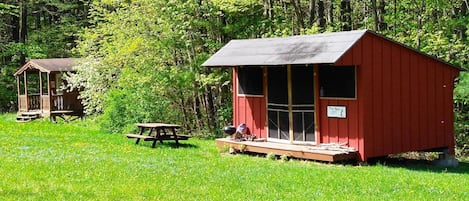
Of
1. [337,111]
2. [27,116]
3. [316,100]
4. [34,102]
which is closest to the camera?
[337,111]

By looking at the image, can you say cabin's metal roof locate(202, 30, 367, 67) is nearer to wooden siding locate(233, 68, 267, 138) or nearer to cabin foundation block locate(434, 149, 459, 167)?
→ wooden siding locate(233, 68, 267, 138)

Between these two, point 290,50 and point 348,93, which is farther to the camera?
point 290,50

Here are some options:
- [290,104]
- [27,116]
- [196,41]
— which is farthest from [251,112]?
[27,116]

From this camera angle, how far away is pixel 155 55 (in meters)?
22.5

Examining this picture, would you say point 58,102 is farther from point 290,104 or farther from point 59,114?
point 290,104

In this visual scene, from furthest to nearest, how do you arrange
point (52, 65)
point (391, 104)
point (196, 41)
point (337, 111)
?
point (52, 65)
point (196, 41)
point (391, 104)
point (337, 111)

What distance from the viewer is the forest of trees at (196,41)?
67.1 ft

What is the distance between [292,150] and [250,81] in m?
2.98

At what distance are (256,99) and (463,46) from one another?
7089 millimetres

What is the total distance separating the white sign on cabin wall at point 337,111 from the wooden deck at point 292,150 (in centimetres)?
87

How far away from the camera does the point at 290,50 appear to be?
15.3 meters

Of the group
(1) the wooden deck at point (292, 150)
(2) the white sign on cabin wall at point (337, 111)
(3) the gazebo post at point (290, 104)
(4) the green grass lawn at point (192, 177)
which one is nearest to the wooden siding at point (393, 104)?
(2) the white sign on cabin wall at point (337, 111)

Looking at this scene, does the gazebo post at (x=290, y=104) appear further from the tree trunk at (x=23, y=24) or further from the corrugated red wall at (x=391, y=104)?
the tree trunk at (x=23, y=24)

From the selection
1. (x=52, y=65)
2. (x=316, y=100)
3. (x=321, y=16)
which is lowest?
(x=316, y=100)
